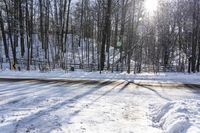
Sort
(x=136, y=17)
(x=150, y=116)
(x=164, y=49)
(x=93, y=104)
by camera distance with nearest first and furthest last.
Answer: (x=150, y=116)
(x=93, y=104)
(x=136, y=17)
(x=164, y=49)

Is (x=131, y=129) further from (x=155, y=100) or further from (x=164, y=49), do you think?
(x=164, y=49)

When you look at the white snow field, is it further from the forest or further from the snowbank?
the forest

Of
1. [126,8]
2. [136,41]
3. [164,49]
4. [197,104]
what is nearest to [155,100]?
[197,104]

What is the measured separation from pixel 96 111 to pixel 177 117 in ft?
10.0

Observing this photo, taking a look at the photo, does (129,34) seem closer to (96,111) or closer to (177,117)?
(96,111)

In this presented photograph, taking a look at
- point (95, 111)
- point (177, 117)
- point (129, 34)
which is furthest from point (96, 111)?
point (129, 34)

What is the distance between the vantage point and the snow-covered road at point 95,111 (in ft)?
26.7

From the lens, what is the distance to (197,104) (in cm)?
1020

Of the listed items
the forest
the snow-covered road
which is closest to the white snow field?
the snow-covered road

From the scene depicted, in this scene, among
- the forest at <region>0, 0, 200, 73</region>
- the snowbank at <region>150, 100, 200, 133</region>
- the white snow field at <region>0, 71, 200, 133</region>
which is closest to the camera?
the snowbank at <region>150, 100, 200, 133</region>

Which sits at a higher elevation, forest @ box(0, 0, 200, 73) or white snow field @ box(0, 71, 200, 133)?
forest @ box(0, 0, 200, 73)

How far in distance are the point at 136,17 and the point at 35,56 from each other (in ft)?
65.2

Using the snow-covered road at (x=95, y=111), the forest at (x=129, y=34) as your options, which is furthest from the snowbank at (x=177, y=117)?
the forest at (x=129, y=34)

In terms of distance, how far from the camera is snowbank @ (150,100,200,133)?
7.29 meters
